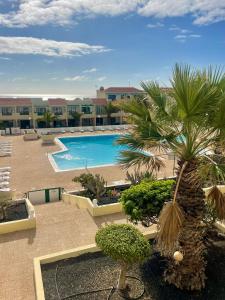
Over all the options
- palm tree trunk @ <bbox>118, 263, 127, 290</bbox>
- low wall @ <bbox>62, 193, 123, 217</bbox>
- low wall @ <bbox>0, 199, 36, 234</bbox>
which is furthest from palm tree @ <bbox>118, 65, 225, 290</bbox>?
low wall @ <bbox>0, 199, 36, 234</bbox>

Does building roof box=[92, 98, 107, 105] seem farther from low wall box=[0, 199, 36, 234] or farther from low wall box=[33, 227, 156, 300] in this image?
low wall box=[33, 227, 156, 300]

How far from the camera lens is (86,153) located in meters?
34.9

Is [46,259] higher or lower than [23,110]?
lower

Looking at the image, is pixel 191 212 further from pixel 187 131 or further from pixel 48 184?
pixel 48 184

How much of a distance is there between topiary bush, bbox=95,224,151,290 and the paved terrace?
9.43ft

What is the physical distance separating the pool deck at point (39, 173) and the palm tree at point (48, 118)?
18488 mm

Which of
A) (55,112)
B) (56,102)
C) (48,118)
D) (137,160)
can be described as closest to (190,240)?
(137,160)

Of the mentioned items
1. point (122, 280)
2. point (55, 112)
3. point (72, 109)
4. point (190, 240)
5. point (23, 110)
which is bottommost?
point (122, 280)

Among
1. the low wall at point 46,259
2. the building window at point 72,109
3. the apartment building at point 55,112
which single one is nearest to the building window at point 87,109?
the apartment building at point 55,112

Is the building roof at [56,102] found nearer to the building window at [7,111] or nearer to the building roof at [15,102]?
the building roof at [15,102]

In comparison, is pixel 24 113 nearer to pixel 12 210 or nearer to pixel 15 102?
pixel 15 102

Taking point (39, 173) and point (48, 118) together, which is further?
point (48, 118)

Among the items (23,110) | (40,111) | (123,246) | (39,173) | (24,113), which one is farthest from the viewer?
(40,111)

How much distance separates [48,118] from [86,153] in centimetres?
1802
